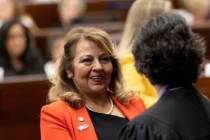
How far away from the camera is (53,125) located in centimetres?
316

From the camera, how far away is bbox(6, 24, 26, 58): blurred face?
21.4ft

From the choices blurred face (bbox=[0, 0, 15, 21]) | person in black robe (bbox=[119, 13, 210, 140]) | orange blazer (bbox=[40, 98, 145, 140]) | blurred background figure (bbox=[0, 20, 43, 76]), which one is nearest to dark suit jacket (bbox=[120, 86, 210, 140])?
person in black robe (bbox=[119, 13, 210, 140])

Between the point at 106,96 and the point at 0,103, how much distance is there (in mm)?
1693

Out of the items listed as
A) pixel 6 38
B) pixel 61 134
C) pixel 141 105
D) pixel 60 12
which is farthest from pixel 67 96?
pixel 60 12

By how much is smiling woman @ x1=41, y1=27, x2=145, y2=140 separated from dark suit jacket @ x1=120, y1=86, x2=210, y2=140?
529 mm

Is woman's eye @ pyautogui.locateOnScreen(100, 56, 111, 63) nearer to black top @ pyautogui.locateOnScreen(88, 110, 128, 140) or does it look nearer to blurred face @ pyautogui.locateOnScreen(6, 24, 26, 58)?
black top @ pyautogui.locateOnScreen(88, 110, 128, 140)

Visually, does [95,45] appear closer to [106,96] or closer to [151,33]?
[106,96]

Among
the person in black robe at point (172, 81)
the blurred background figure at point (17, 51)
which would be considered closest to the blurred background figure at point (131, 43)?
the person in black robe at point (172, 81)

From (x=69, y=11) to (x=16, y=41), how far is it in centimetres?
266

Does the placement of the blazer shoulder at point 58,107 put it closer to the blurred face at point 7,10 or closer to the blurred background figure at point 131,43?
the blurred background figure at point 131,43

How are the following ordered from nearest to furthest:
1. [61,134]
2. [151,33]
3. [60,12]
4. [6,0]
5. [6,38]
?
[151,33] → [61,134] → [6,38] → [6,0] → [60,12]

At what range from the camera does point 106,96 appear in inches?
135

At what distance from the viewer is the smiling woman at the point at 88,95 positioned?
10.5 feet

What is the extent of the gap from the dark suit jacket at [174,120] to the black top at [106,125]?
512 millimetres
